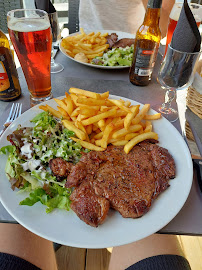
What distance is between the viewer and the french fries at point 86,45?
2547 millimetres

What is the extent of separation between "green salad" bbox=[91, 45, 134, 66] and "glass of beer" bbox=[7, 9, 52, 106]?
2.70 feet

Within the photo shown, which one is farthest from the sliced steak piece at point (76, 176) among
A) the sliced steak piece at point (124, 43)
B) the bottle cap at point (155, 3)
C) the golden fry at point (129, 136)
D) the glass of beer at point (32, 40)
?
the sliced steak piece at point (124, 43)

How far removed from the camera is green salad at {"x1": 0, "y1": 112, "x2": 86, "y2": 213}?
1180 mm

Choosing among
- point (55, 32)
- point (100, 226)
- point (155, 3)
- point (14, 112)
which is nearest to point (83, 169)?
point (100, 226)

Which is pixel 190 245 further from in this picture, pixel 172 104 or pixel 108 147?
pixel 108 147

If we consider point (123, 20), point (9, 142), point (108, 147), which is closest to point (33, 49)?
point (9, 142)

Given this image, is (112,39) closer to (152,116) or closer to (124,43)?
(124,43)

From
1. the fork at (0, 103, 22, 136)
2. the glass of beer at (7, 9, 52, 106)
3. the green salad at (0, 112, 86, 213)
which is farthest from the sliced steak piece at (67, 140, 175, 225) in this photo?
the glass of beer at (7, 9, 52, 106)

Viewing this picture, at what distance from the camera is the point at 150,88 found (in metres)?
2.31

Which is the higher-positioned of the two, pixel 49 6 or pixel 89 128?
pixel 49 6

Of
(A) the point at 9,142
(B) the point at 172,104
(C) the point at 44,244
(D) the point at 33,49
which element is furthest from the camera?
(B) the point at 172,104

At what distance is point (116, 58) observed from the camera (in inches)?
96.2

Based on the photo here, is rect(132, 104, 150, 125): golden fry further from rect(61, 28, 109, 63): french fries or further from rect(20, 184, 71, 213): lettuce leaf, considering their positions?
rect(61, 28, 109, 63): french fries

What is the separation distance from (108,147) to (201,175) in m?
0.61
